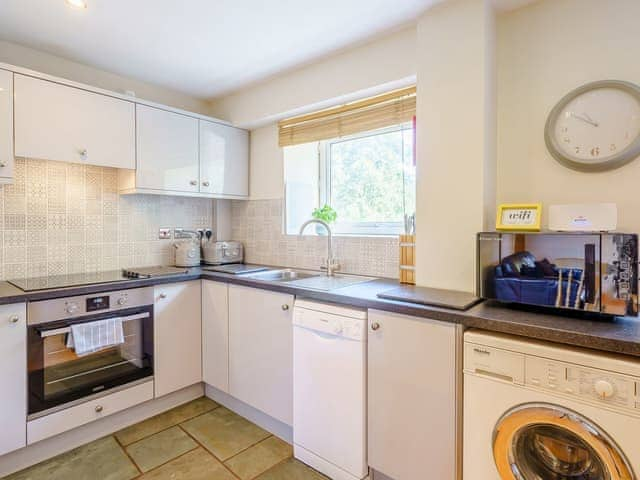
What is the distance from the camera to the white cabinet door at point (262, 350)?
1.96 metres

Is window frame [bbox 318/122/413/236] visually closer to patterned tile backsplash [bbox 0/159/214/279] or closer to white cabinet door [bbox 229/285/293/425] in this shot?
white cabinet door [bbox 229/285/293/425]

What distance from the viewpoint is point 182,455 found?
75.0 inches

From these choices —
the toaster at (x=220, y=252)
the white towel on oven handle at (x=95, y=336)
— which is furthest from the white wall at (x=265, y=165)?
the white towel on oven handle at (x=95, y=336)

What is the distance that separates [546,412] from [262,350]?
1.42 m

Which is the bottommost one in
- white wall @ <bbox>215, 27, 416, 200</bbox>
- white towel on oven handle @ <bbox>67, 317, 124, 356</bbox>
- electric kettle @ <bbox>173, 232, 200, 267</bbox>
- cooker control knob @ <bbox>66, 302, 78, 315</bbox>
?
white towel on oven handle @ <bbox>67, 317, 124, 356</bbox>

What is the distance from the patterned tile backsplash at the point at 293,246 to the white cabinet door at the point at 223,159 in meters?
0.24

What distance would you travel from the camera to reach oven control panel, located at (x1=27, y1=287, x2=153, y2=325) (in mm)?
1779

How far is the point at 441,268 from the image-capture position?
179 cm

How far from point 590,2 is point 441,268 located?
1.32m

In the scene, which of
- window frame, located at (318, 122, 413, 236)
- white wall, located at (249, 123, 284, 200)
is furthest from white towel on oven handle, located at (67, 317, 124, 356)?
window frame, located at (318, 122, 413, 236)

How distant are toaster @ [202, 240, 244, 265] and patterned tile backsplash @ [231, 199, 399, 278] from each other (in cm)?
12

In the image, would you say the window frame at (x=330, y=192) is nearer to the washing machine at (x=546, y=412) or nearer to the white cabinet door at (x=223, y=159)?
the white cabinet door at (x=223, y=159)

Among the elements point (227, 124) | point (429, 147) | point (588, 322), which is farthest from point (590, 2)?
point (227, 124)

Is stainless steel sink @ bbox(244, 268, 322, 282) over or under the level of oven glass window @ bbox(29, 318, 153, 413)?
over
